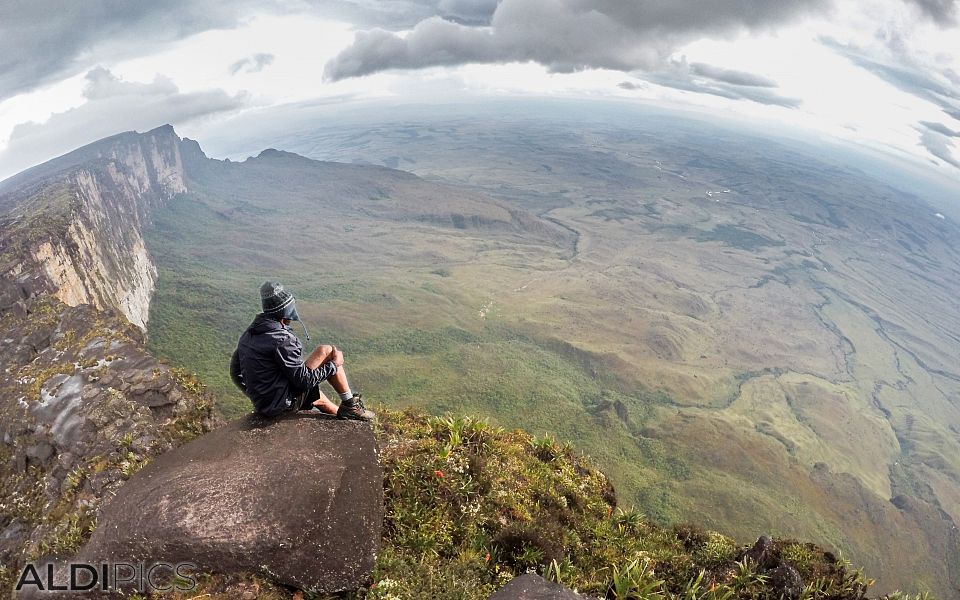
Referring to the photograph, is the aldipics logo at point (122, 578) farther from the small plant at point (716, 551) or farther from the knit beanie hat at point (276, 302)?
the small plant at point (716, 551)

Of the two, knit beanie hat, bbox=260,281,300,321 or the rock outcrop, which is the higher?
knit beanie hat, bbox=260,281,300,321

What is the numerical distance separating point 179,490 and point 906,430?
10687 inches

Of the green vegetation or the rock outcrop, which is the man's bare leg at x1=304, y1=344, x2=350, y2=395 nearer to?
the green vegetation

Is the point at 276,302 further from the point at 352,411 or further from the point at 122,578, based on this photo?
the point at 122,578

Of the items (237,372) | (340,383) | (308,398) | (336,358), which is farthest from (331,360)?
(237,372)

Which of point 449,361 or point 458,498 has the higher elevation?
point 458,498

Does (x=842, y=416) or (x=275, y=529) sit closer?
(x=275, y=529)

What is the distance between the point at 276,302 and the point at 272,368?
1326 mm

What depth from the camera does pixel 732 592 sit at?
312 inches

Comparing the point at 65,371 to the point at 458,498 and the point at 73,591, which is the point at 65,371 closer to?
the point at 73,591

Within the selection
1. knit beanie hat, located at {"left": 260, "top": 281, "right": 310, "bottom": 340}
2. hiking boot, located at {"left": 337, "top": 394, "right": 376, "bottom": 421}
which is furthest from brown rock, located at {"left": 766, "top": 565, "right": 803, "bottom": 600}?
knit beanie hat, located at {"left": 260, "top": 281, "right": 310, "bottom": 340}

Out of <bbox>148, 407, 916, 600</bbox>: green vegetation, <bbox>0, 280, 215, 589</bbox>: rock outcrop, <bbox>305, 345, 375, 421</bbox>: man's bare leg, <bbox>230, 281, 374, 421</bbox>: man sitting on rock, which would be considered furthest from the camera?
<bbox>0, 280, 215, 589</bbox>: rock outcrop

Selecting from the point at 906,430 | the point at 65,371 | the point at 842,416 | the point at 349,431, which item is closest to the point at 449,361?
the point at 65,371

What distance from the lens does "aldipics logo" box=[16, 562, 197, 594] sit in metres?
6.19
